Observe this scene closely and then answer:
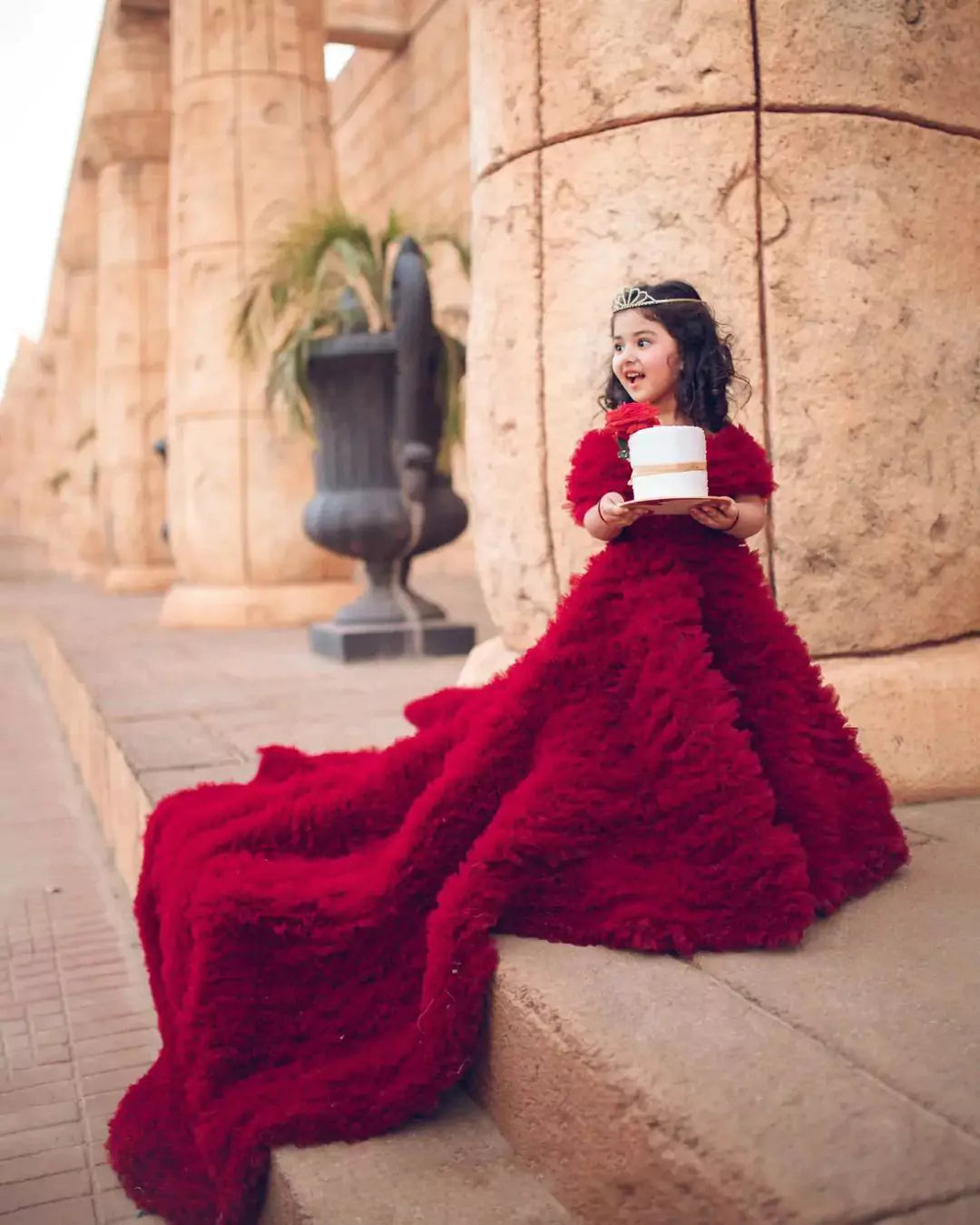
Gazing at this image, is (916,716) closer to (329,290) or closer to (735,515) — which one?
(735,515)

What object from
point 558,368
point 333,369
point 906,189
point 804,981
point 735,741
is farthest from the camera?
point 333,369

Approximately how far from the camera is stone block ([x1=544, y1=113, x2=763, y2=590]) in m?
2.27

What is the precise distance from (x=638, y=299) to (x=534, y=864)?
2.71 feet

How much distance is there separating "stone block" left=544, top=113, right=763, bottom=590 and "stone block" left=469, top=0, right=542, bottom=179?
96 mm

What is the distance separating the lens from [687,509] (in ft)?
5.55

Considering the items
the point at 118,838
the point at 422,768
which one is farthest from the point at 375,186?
the point at 422,768

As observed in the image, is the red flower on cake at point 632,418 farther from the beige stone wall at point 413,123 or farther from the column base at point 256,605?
the beige stone wall at point 413,123

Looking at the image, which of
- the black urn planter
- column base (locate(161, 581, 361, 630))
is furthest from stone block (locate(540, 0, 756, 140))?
column base (locate(161, 581, 361, 630))

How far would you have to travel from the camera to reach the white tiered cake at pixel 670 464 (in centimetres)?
162

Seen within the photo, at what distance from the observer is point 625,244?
236 centimetres

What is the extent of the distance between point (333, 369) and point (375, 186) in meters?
7.76

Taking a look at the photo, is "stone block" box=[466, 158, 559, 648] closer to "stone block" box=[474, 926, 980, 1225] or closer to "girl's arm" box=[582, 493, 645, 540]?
"girl's arm" box=[582, 493, 645, 540]

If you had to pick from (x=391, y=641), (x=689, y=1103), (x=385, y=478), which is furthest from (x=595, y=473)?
(x=385, y=478)

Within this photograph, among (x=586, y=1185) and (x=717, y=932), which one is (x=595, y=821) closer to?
(x=717, y=932)
